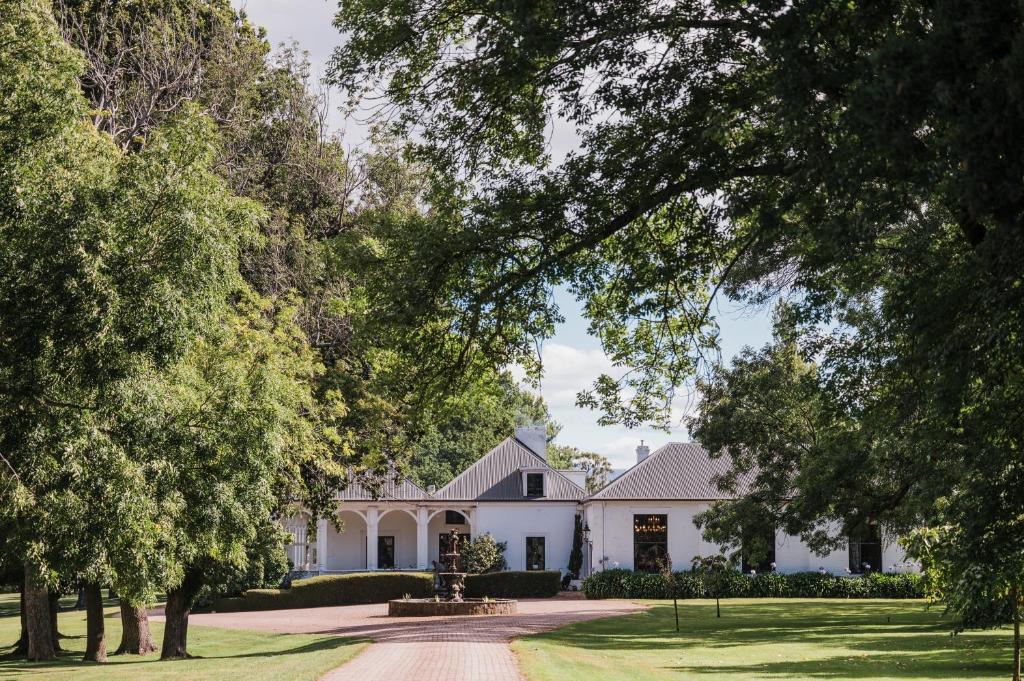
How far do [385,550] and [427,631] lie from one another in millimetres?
28750

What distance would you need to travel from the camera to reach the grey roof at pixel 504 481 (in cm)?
4691

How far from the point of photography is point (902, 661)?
17.6 meters

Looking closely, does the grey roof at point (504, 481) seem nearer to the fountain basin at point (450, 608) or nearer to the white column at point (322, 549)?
the white column at point (322, 549)

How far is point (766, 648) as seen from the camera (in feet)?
66.8

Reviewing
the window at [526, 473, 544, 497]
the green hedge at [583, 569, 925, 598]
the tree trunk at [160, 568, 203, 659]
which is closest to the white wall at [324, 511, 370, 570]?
the window at [526, 473, 544, 497]

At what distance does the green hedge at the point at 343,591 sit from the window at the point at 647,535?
946 centimetres

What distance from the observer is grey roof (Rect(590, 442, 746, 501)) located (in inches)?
1709

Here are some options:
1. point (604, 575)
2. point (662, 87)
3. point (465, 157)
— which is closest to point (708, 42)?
point (662, 87)

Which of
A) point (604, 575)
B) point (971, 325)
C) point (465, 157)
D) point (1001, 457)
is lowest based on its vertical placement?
point (604, 575)

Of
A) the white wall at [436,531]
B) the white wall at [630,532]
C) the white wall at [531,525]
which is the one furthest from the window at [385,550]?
the white wall at [630,532]

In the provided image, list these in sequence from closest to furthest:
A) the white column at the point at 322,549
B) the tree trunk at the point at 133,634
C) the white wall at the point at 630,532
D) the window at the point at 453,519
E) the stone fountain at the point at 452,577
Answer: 1. the tree trunk at the point at 133,634
2. the stone fountain at the point at 452,577
3. the white wall at the point at 630,532
4. the white column at the point at 322,549
5. the window at the point at 453,519

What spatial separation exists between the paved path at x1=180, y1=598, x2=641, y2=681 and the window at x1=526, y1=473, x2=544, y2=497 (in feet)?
33.1

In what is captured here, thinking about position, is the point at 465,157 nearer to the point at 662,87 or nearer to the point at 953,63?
the point at 662,87

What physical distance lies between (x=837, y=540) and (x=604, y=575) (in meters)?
12.3
